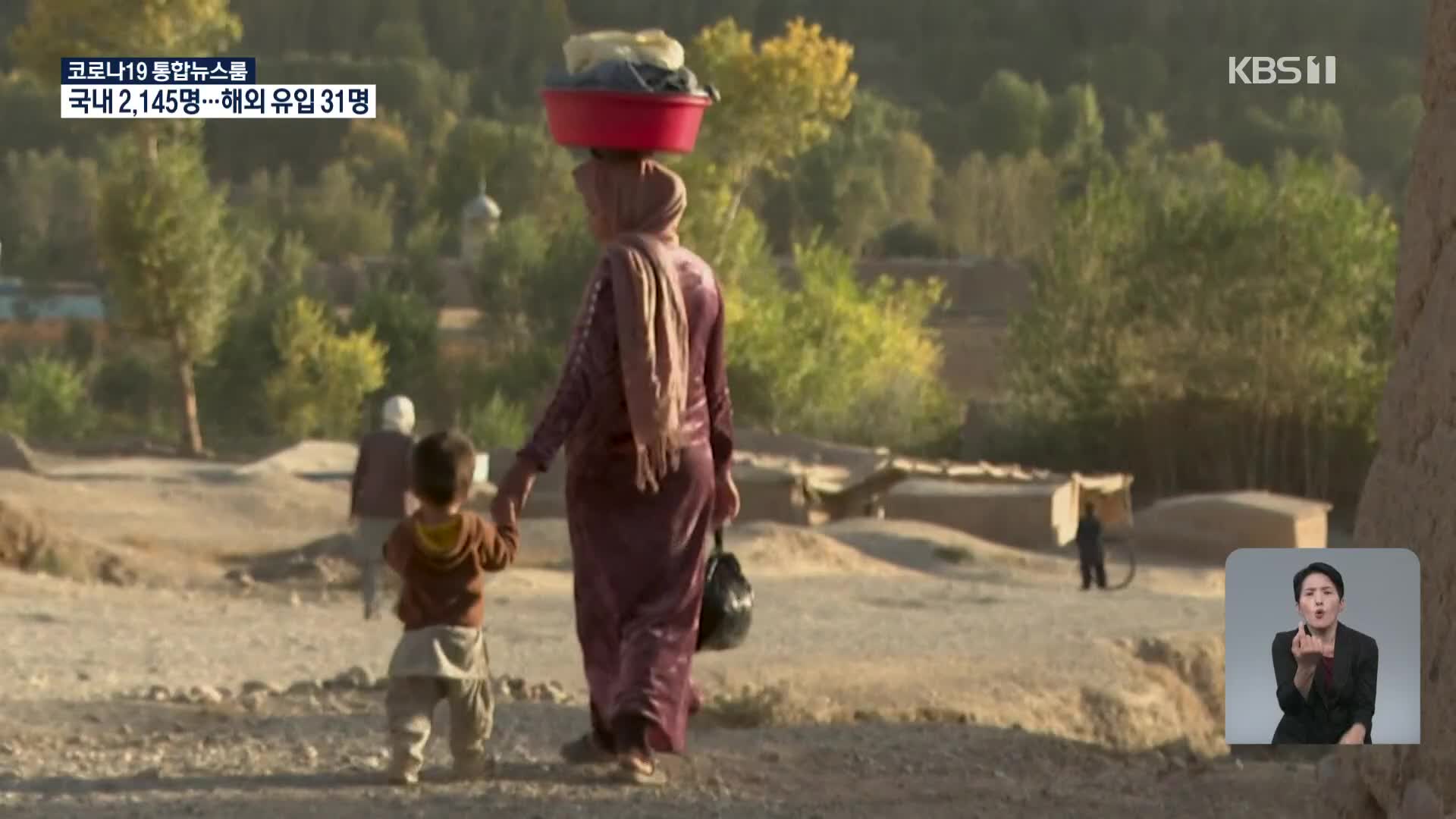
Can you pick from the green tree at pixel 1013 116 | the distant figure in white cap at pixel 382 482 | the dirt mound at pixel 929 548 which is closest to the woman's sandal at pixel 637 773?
the distant figure in white cap at pixel 382 482

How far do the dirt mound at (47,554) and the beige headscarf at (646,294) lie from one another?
9216 mm

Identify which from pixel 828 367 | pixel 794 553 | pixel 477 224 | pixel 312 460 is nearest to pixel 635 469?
pixel 794 553

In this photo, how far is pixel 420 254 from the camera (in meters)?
48.4

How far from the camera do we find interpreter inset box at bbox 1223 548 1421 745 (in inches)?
129

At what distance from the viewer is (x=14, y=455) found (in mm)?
25000

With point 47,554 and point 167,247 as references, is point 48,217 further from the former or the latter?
point 47,554

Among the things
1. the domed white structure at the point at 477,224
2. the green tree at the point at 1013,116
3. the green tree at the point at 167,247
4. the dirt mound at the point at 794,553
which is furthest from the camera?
the green tree at the point at 1013,116

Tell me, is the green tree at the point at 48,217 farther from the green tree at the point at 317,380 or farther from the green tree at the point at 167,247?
the green tree at the point at 167,247

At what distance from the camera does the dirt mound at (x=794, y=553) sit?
1750cm

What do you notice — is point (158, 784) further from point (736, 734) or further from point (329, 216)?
point (329, 216)

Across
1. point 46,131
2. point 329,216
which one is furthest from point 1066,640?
point 46,131

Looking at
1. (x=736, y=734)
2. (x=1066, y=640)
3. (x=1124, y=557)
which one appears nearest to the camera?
(x=736, y=734)

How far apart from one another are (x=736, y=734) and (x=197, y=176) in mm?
24027

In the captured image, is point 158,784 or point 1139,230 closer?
point 158,784
